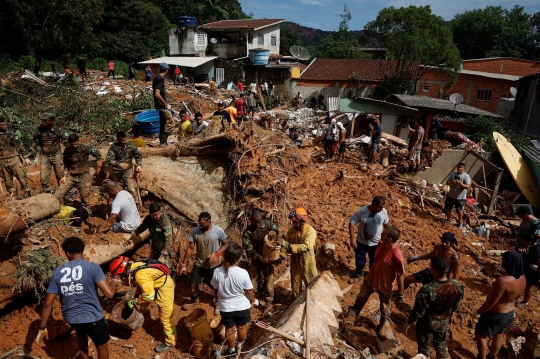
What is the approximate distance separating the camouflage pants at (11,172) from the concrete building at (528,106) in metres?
17.5

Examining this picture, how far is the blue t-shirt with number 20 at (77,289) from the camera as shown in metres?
3.36

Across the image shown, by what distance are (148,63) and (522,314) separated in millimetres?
26616

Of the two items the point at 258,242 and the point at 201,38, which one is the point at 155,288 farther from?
the point at 201,38

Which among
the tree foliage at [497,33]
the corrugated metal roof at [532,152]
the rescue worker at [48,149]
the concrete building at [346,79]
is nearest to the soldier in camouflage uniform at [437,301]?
the rescue worker at [48,149]

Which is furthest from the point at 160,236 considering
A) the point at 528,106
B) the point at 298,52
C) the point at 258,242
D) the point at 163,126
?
the point at 298,52

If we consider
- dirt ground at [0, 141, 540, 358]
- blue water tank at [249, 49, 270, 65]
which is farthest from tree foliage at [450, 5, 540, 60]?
dirt ground at [0, 141, 540, 358]

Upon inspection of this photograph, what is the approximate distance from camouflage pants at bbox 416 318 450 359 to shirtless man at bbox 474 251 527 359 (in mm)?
580

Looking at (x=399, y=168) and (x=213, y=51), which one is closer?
(x=399, y=168)

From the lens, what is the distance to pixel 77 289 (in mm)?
3377

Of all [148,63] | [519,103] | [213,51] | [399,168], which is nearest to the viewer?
[399,168]

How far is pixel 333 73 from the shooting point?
2792 centimetres

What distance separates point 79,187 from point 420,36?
71.5ft

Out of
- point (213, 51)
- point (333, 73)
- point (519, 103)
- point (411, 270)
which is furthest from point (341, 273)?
point (213, 51)

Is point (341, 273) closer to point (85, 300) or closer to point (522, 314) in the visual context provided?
point (522, 314)
